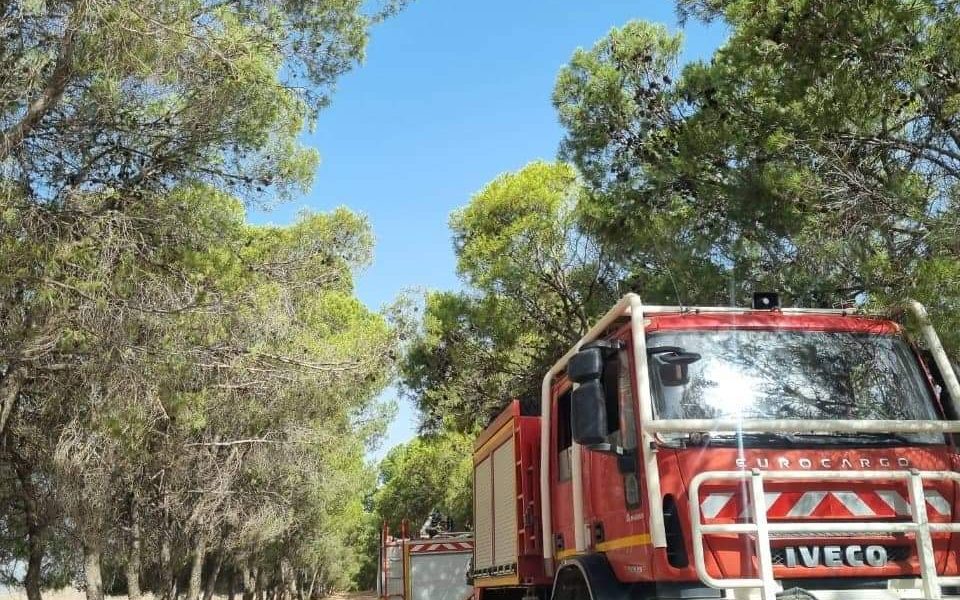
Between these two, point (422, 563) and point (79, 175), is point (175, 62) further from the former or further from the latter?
point (422, 563)

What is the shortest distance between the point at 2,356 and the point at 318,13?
17.1ft

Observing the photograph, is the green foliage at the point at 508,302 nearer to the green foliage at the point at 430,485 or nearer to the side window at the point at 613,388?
the side window at the point at 613,388

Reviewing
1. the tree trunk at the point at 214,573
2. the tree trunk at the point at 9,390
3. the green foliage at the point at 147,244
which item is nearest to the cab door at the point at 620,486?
the green foliage at the point at 147,244

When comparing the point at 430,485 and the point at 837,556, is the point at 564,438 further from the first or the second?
the point at 430,485

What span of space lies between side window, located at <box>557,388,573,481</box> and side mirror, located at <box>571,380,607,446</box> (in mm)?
1208

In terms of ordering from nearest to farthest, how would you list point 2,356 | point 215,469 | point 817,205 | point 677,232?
point 817,205 → point 2,356 → point 677,232 → point 215,469

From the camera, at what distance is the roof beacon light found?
579cm

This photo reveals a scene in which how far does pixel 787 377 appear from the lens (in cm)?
520

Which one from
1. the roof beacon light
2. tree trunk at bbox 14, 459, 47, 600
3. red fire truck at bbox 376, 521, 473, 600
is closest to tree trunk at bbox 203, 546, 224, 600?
tree trunk at bbox 14, 459, 47, 600

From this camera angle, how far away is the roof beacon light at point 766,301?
5789 mm

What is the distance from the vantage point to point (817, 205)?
7984 millimetres

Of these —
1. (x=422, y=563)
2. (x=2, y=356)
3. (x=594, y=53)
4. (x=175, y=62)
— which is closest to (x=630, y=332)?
(x=175, y=62)

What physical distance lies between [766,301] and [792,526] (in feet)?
6.13

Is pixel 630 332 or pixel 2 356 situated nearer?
pixel 630 332
